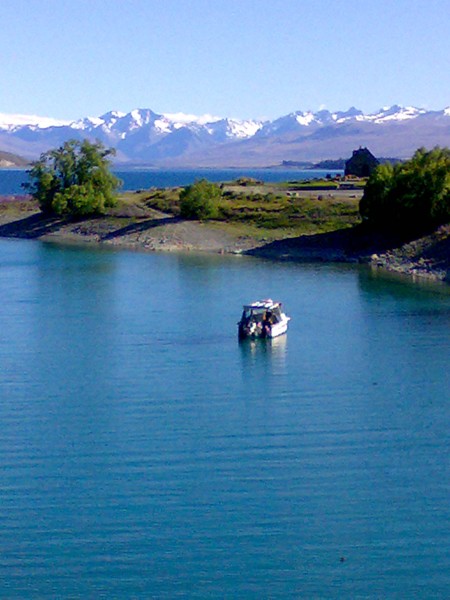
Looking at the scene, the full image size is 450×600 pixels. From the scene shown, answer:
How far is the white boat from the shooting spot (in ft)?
132

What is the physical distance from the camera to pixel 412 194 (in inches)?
2657

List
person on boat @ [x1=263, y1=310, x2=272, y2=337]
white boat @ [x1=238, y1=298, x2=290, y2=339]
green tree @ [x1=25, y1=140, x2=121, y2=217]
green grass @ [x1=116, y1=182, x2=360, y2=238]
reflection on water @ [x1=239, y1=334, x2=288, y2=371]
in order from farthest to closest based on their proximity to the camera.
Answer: green tree @ [x1=25, y1=140, x2=121, y2=217]
green grass @ [x1=116, y1=182, x2=360, y2=238]
white boat @ [x1=238, y1=298, x2=290, y2=339]
person on boat @ [x1=263, y1=310, x2=272, y2=337]
reflection on water @ [x1=239, y1=334, x2=288, y2=371]

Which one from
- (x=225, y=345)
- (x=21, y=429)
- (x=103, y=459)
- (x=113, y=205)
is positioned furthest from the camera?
(x=113, y=205)

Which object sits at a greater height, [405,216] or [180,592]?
[405,216]

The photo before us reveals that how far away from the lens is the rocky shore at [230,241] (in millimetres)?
63734

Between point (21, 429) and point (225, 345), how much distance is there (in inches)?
513

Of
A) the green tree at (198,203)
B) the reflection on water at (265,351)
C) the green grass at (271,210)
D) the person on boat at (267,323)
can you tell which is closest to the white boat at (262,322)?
the person on boat at (267,323)

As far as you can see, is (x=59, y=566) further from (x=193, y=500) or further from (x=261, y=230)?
(x=261, y=230)

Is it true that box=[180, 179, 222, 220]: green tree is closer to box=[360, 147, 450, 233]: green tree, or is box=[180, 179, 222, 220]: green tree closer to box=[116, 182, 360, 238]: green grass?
box=[116, 182, 360, 238]: green grass

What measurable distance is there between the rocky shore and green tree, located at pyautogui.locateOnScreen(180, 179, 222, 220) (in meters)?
1.04

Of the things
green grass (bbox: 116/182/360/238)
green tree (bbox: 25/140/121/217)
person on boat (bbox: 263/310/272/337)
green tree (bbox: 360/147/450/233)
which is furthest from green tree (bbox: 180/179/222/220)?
person on boat (bbox: 263/310/272/337)

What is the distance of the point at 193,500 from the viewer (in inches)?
878

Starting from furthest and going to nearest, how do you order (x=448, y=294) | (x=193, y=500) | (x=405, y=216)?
(x=405, y=216) → (x=448, y=294) → (x=193, y=500)

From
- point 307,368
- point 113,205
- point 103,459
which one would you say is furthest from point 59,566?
point 113,205
